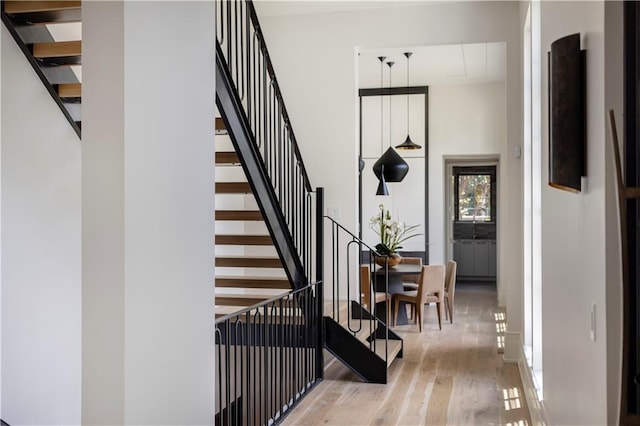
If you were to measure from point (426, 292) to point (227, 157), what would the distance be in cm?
345

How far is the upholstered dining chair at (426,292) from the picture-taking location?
695cm

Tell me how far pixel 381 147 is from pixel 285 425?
6.44m

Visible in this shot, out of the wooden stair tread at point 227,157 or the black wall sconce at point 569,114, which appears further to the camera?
the wooden stair tread at point 227,157

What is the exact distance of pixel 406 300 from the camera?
7258mm

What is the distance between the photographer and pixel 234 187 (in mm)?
4512

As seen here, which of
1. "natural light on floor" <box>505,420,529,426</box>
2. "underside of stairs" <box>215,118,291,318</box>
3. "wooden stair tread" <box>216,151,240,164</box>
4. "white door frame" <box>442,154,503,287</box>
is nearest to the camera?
"natural light on floor" <box>505,420,529,426</box>

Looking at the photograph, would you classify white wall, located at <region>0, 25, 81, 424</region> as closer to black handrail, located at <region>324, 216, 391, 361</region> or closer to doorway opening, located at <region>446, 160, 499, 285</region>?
black handrail, located at <region>324, 216, 391, 361</region>

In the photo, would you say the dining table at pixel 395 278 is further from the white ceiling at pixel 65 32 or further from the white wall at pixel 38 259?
the white ceiling at pixel 65 32

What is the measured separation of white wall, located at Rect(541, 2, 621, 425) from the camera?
5.49ft

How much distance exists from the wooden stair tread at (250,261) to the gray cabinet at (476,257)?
23.0 feet

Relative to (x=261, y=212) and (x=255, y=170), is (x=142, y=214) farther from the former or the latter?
(x=261, y=212)

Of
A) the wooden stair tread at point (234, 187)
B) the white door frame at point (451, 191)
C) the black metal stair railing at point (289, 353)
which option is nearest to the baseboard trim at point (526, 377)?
the black metal stair railing at point (289, 353)

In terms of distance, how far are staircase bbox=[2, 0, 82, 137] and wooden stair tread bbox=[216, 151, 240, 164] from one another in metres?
0.94

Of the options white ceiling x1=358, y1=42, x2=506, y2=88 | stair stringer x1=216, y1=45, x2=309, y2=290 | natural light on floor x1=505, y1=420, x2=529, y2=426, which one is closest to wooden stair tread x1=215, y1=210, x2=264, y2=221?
stair stringer x1=216, y1=45, x2=309, y2=290
